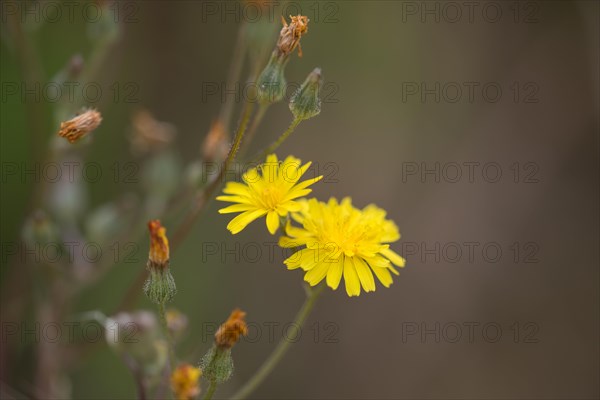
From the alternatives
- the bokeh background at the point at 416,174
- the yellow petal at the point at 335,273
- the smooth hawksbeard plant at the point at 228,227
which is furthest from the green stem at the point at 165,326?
the bokeh background at the point at 416,174

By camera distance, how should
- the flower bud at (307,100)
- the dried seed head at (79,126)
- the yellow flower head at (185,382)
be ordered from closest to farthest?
the yellow flower head at (185,382)
the flower bud at (307,100)
the dried seed head at (79,126)

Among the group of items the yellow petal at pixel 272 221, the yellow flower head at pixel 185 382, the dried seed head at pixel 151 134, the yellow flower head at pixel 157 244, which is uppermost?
the dried seed head at pixel 151 134

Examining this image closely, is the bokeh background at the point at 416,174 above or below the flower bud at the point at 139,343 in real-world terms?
above

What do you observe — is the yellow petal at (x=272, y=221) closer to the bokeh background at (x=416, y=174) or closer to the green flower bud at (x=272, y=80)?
the green flower bud at (x=272, y=80)

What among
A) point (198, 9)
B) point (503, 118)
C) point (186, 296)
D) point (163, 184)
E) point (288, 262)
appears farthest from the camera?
point (503, 118)

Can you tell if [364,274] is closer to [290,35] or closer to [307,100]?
[307,100]

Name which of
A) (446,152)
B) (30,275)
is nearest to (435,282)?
(446,152)

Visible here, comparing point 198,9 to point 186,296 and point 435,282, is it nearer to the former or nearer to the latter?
point 186,296
